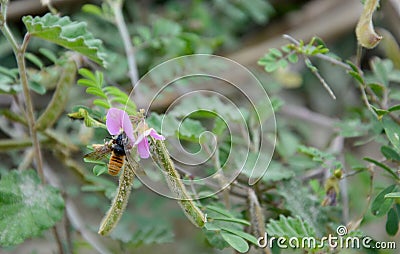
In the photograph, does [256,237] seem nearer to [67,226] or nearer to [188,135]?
[188,135]

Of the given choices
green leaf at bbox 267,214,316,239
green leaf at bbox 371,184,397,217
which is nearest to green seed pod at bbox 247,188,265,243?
green leaf at bbox 267,214,316,239

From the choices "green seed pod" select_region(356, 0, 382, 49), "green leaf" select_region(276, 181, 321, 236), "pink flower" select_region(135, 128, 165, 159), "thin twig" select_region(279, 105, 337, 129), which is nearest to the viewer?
"pink flower" select_region(135, 128, 165, 159)

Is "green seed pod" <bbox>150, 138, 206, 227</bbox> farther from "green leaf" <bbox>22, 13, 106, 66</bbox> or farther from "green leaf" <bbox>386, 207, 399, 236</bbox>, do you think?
"green leaf" <bbox>386, 207, 399, 236</bbox>

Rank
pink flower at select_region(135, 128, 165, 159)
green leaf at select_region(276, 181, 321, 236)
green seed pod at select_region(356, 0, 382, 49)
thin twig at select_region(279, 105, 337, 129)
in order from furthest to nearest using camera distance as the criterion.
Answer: thin twig at select_region(279, 105, 337, 129), green leaf at select_region(276, 181, 321, 236), green seed pod at select_region(356, 0, 382, 49), pink flower at select_region(135, 128, 165, 159)

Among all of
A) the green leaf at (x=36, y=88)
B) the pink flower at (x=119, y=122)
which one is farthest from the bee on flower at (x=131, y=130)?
the green leaf at (x=36, y=88)

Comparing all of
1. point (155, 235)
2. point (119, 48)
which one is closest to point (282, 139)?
point (155, 235)

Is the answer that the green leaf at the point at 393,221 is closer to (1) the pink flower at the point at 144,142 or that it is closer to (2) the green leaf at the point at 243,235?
(2) the green leaf at the point at 243,235
